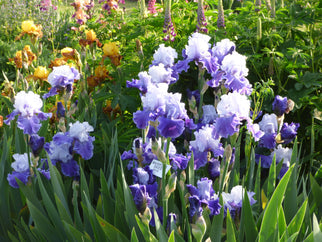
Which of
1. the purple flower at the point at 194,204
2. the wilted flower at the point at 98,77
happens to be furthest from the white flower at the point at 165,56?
the wilted flower at the point at 98,77

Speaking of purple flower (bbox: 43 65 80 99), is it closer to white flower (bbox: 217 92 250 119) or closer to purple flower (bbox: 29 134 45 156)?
purple flower (bbox: 29 134 45 156)

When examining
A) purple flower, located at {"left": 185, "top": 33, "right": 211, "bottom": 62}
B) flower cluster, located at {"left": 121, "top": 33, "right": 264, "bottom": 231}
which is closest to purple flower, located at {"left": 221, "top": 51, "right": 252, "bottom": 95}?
flower cluster, located at {"left": 121, "top": 33, "right": 264, "bottom": 231}

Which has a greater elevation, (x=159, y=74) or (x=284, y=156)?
(x=159, y=74)

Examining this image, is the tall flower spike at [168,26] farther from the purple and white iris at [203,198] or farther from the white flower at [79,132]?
the purple and white iris at [203,198]

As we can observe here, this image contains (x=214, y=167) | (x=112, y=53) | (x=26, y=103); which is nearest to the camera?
(x=214, y=167)

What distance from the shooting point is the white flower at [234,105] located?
1.31 m

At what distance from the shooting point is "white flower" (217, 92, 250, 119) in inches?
51.4

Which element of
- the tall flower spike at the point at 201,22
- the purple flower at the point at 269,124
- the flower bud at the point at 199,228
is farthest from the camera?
the tall flower spike at the point at 201,22

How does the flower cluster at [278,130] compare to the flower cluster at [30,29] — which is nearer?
the flower cluster at [278,130]

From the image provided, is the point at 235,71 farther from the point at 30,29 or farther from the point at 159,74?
the point at 30,29

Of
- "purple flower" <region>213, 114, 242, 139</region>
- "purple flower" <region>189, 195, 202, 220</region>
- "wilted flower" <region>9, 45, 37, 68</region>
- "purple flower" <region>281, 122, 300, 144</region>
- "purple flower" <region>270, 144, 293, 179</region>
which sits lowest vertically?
"purple flower" <region>270, 144, 293, 179</region>

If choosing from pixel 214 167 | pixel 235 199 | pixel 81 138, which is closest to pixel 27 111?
pixel 81 138

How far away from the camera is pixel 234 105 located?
1.31 m

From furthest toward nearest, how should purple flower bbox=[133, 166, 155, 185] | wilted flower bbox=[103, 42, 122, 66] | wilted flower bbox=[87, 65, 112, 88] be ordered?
Answer: wilted flower bbox=[103, 42, 122, 66] < wilted flower bbox=[87, 65, 112, 88] < purple flower bbox=[133, 166, 155, 185]
